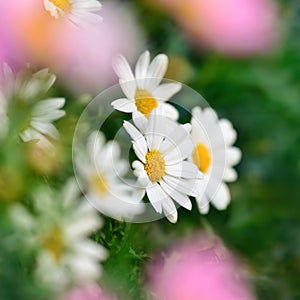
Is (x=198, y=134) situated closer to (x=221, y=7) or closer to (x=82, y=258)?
(x=82, y=258)

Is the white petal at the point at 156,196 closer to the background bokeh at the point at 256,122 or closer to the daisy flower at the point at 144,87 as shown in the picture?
the daisy flower at the point at 144,87

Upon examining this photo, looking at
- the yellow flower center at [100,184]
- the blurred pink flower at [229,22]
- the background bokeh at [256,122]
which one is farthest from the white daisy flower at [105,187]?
the blurred pink flower at [229,22]

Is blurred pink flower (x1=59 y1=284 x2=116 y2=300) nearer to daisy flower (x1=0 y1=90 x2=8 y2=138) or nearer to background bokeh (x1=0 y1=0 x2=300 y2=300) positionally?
daisy flower (x1=0 y1=90 x2=8 y2=138)

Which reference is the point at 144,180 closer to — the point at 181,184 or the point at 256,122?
the point at 181,184

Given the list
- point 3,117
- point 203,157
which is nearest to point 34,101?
point 3,117

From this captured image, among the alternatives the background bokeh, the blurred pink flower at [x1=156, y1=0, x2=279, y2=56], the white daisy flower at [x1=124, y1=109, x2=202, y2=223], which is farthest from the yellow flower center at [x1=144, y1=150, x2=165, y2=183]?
the blurred pink flower at [x1=156, y1=0, x2=279, y2=56]

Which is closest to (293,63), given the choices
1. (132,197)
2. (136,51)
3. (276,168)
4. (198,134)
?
(276,168)
